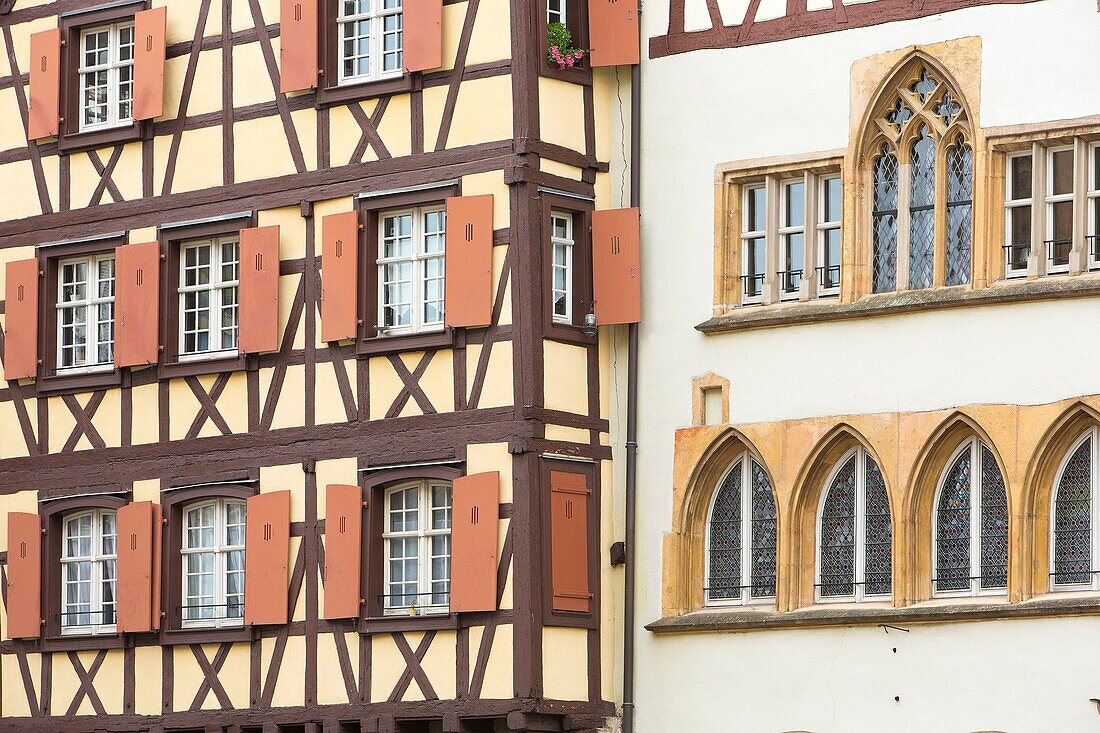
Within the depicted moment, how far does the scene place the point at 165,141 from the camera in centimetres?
2712

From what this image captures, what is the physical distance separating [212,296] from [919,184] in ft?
24.1

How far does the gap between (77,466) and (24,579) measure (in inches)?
49.9

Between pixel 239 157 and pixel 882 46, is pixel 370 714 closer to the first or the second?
pixel 239 157

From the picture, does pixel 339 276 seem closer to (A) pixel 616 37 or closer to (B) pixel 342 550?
(B) pixel 342 550

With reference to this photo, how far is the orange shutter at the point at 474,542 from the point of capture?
78.6ft

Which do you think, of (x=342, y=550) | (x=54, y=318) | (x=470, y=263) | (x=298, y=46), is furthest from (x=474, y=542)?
(x=54, y=318)

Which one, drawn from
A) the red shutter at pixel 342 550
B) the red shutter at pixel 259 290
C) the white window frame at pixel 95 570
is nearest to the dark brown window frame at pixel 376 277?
the red shutter at pixel 259 290

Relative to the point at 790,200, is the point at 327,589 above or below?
below

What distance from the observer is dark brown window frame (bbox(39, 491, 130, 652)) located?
88.3 feet

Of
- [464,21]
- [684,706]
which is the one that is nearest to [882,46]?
[464,21]

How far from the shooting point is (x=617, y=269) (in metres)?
24.7

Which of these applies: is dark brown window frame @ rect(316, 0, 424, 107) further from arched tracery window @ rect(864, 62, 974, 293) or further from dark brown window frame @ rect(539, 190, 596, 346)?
arched tracery window @ rect(864, 62, 974, 293)

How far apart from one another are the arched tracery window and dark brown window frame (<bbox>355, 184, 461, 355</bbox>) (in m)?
3.94

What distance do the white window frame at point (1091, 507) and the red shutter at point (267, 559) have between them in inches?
289
